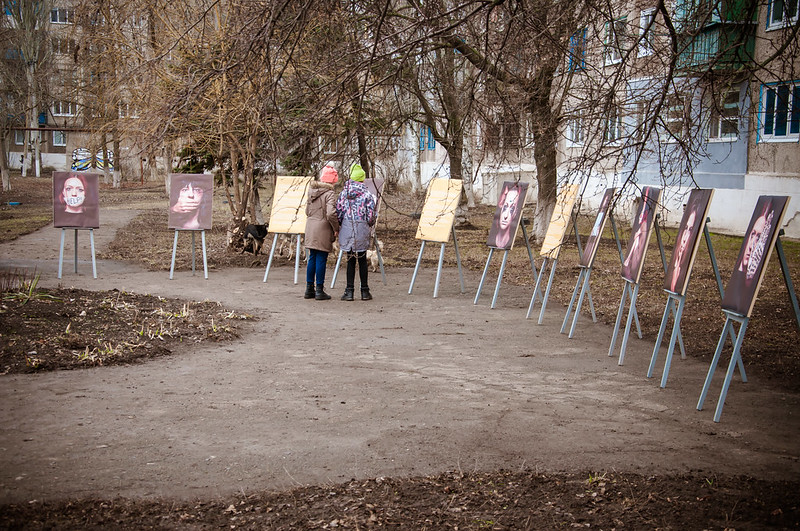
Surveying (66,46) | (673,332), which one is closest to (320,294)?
(673,332)

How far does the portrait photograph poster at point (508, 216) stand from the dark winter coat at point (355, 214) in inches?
70.2

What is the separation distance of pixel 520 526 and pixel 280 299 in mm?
8343

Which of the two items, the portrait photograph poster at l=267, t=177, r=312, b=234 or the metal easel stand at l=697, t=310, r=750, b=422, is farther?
the portrait photograph poster at l=267, t=177, r=312, b=234

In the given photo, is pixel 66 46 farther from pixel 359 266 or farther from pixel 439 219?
pixel 359 266

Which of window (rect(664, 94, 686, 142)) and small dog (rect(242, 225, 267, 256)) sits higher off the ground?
window (rect(664, 94, 686, 142))

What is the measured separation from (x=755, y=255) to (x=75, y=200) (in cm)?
1131

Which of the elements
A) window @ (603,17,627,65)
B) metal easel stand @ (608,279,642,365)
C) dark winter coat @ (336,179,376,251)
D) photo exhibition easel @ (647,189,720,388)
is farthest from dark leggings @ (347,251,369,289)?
photo exhibition easel @ (647,189,720,388)

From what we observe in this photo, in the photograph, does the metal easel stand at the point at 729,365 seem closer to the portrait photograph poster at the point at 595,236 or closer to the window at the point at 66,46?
the portrait photograph poster at the point at 595,236

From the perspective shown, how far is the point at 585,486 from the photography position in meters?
4.72

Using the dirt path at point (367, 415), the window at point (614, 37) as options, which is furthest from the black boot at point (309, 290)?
the window at point (614, 37)

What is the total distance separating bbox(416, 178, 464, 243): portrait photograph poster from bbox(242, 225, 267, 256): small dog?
189 inches

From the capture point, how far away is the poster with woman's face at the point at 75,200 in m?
14.0

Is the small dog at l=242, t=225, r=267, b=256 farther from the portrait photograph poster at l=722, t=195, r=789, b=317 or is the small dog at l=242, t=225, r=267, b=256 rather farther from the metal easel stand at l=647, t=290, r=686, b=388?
the portrait photograph poster at l=722, t=195, r=789, b=317

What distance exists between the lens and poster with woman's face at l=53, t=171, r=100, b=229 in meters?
14.0
